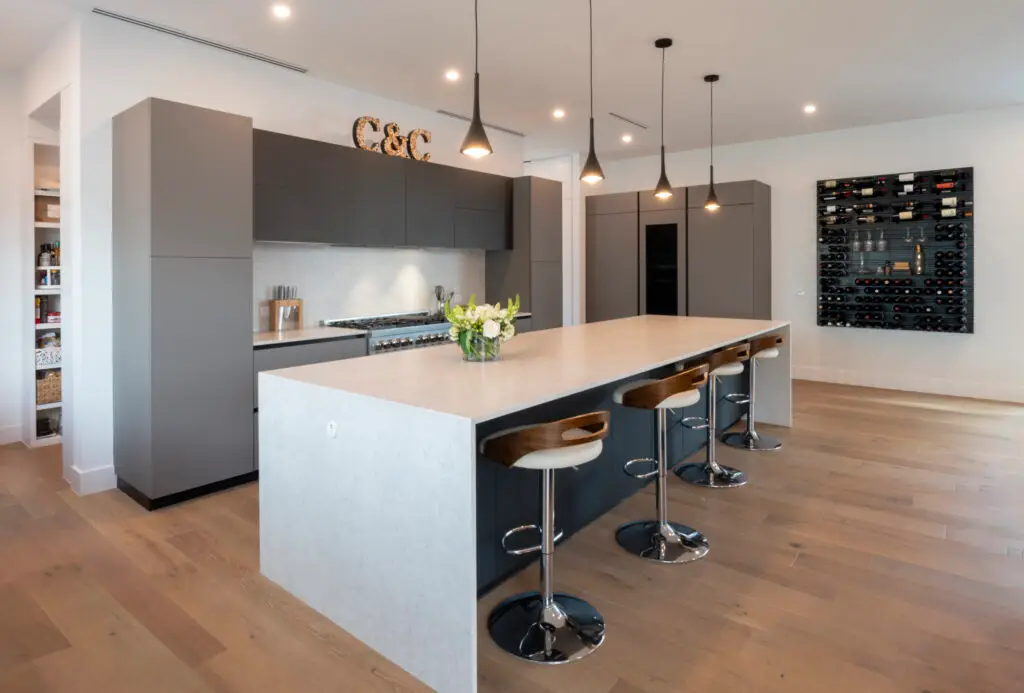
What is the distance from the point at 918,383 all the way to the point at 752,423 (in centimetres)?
316

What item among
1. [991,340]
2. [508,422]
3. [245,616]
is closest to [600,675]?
[508,422]

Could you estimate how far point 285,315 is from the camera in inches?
181

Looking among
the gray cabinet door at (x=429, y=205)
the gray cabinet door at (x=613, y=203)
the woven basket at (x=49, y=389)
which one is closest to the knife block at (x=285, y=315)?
the gray cabinet door at (x=429, y=205)

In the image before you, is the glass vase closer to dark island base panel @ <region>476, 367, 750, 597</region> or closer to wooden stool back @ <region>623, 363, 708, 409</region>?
dark island base panel @ <region>476, 367, 750, 597</region>

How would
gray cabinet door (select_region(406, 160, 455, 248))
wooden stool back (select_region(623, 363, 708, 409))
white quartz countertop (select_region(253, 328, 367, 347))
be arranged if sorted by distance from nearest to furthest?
wooden stool back (select_region(623, 363, 708, 409)) < white quartz countertop (select_region(253, 328, 367, 347)) < gray cabinet door (select_region(406, 160, 455, 248))

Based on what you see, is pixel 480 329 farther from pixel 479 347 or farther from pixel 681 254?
pixel 681 254

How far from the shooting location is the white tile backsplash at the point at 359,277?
4.59m

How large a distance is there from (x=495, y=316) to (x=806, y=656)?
1.71 meters

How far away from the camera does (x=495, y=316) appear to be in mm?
2809

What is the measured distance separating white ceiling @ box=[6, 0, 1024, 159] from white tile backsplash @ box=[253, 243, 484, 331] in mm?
1316

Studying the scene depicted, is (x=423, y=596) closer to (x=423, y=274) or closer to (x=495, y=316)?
(x=495, y=316)

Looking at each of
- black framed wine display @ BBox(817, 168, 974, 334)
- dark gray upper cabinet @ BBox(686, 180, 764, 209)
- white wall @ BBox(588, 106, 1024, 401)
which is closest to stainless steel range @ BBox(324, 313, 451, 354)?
dark gray upper cabinet @ BBox(686, 180, 764, 209)

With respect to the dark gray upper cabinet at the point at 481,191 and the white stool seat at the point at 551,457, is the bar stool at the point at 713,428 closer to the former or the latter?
the white stool seat at the point at 551,457

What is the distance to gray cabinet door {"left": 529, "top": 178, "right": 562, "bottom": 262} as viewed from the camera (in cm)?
596
